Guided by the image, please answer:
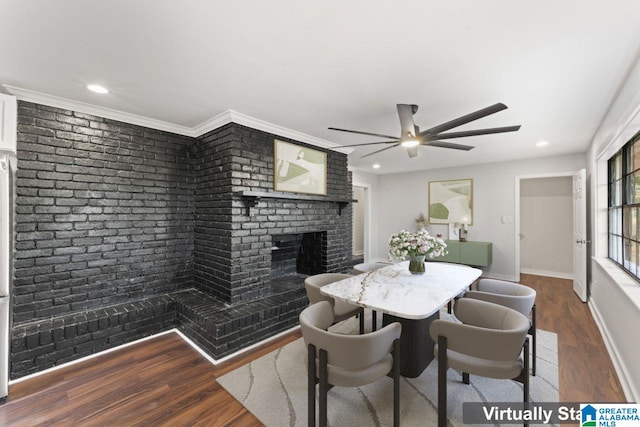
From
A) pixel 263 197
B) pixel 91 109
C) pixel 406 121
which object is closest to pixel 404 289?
pixel 406 121

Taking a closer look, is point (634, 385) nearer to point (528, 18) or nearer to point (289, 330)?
point (528, 18)

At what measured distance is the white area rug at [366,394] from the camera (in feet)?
5.61

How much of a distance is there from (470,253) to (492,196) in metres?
1.22

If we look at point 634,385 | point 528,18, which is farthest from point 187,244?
point 634,385

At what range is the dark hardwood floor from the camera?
1.74 meters

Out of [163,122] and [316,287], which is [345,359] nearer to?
[316,287]

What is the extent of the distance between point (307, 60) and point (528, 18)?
125cm

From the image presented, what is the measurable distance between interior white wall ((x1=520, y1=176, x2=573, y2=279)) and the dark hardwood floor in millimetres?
3193

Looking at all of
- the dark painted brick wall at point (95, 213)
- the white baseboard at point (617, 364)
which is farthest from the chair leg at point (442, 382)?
the dark painted brick wall at point (95, 213)

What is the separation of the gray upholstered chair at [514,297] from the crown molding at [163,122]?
2.56 metres

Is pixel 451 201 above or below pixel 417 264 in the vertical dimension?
above

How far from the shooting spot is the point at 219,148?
2998mm

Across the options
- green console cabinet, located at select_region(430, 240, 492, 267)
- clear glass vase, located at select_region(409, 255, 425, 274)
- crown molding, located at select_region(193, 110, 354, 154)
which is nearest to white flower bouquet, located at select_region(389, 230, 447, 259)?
clear glass vase, located at select_region(409, 255, 425, 274)

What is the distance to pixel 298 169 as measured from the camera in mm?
3480
